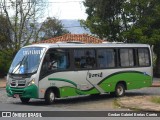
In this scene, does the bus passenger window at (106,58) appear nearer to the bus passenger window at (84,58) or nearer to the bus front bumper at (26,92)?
the bus passenger window at (84,58)

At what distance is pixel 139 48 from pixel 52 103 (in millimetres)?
6874

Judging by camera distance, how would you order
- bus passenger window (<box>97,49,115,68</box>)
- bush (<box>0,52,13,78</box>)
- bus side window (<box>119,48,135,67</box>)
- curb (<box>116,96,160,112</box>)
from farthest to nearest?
bush (<box>0,52,13,78</box>) → bus side window (<box>119,48,135,67</box>) → bus passenger window (<box>97,49,115,68</box>) → curb (<box>116,96,160,112</box>)

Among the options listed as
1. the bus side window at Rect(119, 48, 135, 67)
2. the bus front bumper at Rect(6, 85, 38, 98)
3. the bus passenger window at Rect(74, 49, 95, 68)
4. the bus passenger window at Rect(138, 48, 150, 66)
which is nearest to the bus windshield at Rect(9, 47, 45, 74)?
the bus front bumper at Rect(6, 85, 38, 98)

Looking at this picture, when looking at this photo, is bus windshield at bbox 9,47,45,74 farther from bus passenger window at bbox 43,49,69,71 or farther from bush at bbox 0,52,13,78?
bush at bbox 0,52,13,78

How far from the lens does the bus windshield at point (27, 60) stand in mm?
19531

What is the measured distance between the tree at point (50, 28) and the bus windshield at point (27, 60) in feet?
103

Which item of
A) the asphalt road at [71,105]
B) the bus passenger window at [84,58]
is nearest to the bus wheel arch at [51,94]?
the asphalt road at [71,105]

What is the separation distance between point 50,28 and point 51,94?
40201 millimetres

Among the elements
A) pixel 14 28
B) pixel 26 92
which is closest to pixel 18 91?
pixel 26 92

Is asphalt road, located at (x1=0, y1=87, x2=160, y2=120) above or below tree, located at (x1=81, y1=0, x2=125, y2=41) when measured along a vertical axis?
below

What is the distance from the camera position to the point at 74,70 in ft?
68.0

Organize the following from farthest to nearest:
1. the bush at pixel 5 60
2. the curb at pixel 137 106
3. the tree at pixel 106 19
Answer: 1. the tree at pixel 106 19
2. the bush at pixel 5 60
3. the curb at pixel 137 106

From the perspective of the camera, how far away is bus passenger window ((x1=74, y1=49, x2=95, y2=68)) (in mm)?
21031

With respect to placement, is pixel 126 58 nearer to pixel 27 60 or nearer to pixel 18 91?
pixel 27 60
